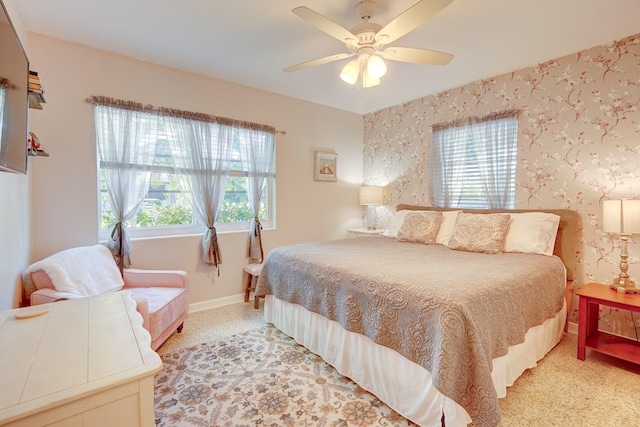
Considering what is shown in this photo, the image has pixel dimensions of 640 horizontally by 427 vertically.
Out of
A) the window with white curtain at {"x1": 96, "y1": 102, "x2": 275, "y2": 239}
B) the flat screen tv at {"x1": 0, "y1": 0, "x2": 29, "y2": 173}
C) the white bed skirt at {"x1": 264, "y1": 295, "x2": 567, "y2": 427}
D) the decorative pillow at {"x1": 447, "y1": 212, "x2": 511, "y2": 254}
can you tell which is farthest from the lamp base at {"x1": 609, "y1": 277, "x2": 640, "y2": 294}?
the flat screen tv at {"x1": 0, "y1": 0, "x2": 29, "y2": 173}

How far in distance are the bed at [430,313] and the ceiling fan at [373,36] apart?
1.38 metres

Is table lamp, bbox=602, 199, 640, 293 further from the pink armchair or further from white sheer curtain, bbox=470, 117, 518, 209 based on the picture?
the pink armchair

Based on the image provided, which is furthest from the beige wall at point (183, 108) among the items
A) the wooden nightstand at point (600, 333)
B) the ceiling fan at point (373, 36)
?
the wooden nightstand at point (600, 333)

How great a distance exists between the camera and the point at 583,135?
2.62 meters

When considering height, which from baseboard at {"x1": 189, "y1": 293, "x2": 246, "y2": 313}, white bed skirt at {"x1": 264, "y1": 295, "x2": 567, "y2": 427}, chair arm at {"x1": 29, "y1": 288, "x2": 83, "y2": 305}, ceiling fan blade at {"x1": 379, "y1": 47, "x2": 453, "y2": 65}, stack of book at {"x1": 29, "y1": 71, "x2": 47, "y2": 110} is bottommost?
baseboard at {"x1": 189, "y1": 293, "x2": 246, "y2": 313}

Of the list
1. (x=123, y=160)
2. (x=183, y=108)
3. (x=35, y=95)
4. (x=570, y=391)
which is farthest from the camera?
(x=183, y=108)

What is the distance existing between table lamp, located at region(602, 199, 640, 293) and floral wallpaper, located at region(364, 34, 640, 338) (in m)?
0.27

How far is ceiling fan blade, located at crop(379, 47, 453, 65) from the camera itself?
1958 mm

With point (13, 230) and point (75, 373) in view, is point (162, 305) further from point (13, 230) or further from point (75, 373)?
point (75, 373)

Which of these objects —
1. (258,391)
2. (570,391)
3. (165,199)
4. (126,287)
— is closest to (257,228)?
(165,199)

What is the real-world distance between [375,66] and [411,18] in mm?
424

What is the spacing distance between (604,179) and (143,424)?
346 centimetres

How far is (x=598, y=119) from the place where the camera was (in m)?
2.54

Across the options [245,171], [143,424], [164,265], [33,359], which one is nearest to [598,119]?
[245,171]
